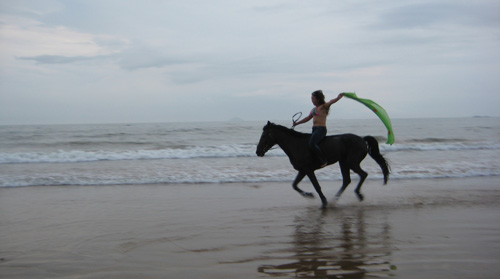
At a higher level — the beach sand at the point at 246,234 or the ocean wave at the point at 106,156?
the ocean wave at the point at 106,156

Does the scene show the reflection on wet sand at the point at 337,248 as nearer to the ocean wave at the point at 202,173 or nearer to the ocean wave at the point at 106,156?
the ocean wave at the point at 202,173

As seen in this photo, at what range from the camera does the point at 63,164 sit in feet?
51.2

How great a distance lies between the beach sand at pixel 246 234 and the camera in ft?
13.9

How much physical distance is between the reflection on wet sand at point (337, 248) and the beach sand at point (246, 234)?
1 centimetres

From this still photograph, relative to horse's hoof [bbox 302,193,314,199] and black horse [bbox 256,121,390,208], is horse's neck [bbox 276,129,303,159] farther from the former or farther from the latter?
horse's hoof [bbox 302,193,314,199]

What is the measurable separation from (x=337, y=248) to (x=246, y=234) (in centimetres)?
137

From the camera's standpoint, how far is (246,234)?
5734 mm

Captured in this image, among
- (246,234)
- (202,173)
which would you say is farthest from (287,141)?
(202,173)

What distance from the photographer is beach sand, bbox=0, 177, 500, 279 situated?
13.9 feet

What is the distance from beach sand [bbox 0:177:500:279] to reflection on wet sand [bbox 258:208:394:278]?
12 mm

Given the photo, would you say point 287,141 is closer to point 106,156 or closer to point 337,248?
point 337,248

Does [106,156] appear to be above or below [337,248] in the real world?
above

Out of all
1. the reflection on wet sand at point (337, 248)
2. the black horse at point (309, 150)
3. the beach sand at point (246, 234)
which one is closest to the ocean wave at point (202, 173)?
the beach sand at point (246, 234)

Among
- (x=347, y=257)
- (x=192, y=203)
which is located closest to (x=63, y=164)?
(x=192, y=203)
